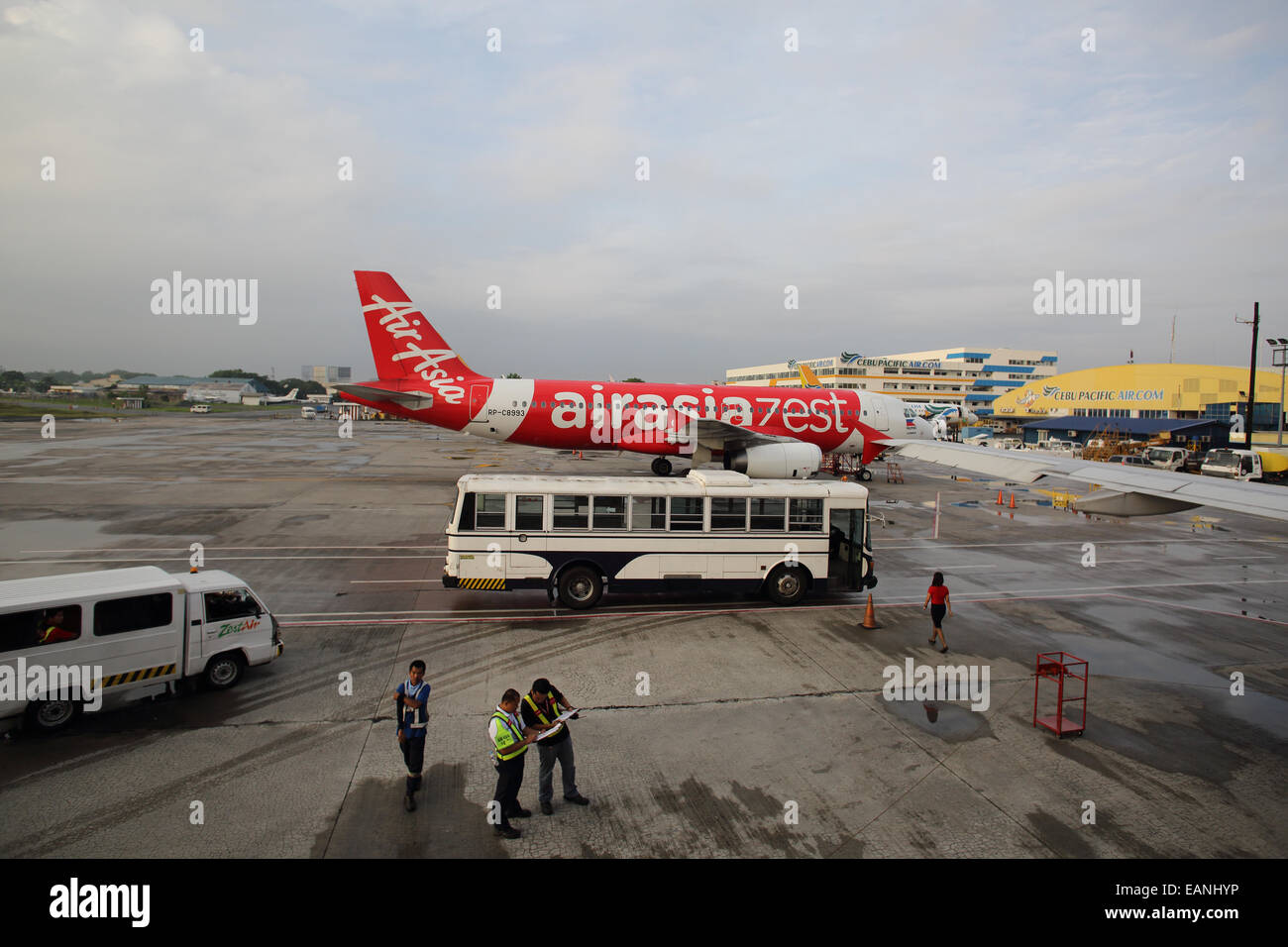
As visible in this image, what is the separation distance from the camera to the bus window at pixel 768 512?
1491 centimetres

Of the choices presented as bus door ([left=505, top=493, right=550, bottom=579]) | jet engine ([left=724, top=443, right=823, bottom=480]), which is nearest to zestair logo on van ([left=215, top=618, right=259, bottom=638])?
bus door ([left=505, top=493, right=550, bottom=579])

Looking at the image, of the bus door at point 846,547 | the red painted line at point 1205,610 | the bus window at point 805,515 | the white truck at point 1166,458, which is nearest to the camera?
the bus window at point 805,515

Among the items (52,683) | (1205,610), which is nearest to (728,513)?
(52,683)

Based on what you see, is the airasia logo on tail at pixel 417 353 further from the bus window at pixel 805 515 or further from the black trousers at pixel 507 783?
the black trousers at pixel 507 783

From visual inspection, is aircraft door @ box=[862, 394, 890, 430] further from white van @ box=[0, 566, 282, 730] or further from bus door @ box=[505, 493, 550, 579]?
white van @ box=[0, 566, 282, 730]

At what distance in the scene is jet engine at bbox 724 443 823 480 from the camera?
2739 centimetres

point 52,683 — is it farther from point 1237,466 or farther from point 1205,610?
point 1237,466

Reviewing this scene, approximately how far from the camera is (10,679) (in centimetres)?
828

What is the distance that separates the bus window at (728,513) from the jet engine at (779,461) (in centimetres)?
1276

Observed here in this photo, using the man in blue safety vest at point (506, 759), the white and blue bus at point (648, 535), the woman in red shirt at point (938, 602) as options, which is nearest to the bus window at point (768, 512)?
the white and blue bus at point (648, 535)

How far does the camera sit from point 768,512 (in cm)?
1498

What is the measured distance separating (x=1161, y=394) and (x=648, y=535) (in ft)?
272
